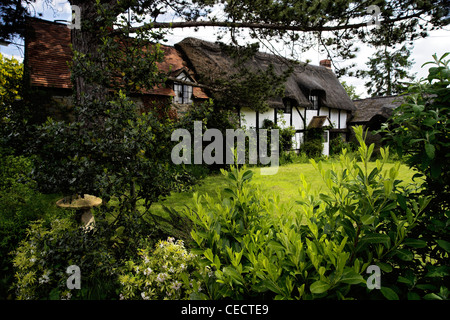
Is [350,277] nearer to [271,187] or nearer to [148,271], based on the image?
[148,271]

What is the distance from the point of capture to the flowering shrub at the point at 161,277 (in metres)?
2.54

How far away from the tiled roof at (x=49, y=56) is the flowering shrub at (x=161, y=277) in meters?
8.58

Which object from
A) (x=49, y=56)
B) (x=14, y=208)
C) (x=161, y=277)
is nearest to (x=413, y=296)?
(x=161, y=277)

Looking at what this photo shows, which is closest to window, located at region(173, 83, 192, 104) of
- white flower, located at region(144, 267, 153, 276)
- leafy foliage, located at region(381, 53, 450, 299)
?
white flower, located at region(144, 267, 153, 276)

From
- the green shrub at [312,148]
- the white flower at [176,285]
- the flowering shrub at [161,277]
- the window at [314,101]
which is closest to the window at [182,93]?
the green shrub at [312,148]

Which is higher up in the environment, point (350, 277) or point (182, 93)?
point (182, 93)

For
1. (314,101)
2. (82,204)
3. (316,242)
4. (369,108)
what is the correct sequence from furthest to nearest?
(369,108) < (314,101) < (82,204) < (316,242)

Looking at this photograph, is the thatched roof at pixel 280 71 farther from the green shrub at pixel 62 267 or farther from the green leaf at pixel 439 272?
the green leaf at pixel 439 272

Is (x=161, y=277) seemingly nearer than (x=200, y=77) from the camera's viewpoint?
Yes

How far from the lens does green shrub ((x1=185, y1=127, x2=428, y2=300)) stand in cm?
136

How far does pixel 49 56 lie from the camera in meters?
11.9

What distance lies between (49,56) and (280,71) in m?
12.9

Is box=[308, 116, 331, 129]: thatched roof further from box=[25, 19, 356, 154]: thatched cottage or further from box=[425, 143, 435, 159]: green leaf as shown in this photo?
box=[425, 143, 435, 159]: green leaf

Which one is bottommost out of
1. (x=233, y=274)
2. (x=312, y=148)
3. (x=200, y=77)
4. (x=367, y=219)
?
(x=233, y=274)
